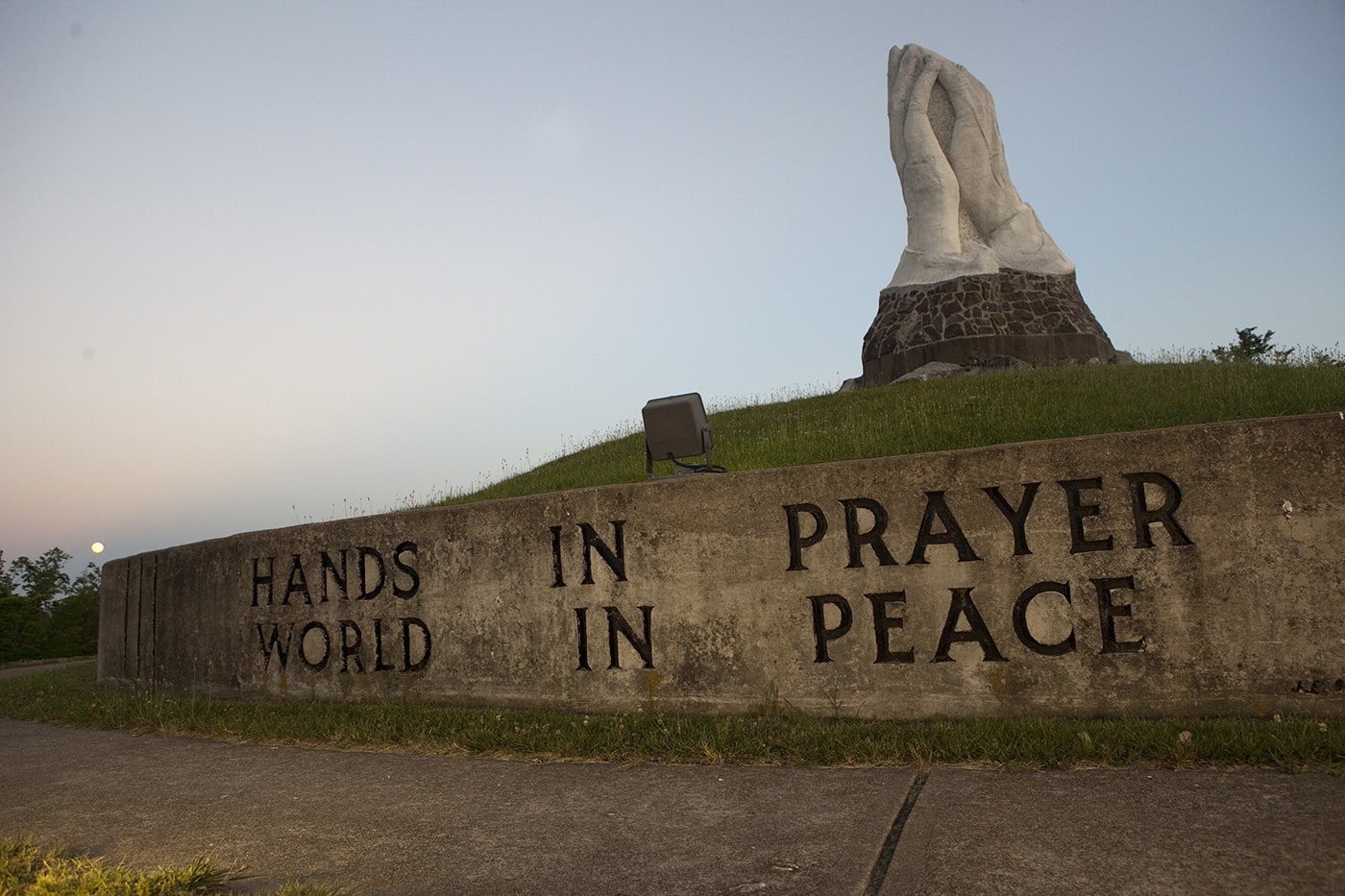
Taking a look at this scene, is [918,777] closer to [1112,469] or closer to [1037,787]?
[1037,787]

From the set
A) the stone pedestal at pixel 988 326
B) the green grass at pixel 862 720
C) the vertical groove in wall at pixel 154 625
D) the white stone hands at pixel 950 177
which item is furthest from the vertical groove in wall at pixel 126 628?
the white stone hands at pixel 950 177

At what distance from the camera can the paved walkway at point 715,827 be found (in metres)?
2.76

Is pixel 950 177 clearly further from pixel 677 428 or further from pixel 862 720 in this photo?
pixel 862 720

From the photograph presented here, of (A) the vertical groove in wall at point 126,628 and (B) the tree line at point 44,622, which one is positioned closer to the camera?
(A) the vertical groove in wall at point 126,628

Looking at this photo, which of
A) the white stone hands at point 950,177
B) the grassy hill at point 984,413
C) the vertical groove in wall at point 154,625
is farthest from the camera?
the white stone hands at point 950,177

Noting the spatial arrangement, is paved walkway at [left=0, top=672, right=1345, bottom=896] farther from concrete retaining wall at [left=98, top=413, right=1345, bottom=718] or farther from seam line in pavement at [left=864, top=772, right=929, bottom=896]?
concrete retaining wall at [left=98, top=413, right=1345, bottom=718]

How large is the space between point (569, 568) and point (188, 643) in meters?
3.99

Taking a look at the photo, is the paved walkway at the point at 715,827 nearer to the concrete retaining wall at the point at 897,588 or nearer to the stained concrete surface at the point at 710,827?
the stained concrete surface at the point at 710,827

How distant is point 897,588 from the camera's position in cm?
497

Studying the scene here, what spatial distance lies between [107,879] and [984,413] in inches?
407

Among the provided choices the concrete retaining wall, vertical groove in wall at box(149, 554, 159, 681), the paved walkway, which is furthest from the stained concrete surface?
vertical groove in wall at box(149, 554, 159, 681)

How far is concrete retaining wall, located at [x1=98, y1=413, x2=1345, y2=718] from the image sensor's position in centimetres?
441

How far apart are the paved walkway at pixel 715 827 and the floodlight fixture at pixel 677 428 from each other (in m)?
2.32

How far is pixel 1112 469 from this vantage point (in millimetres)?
4699
